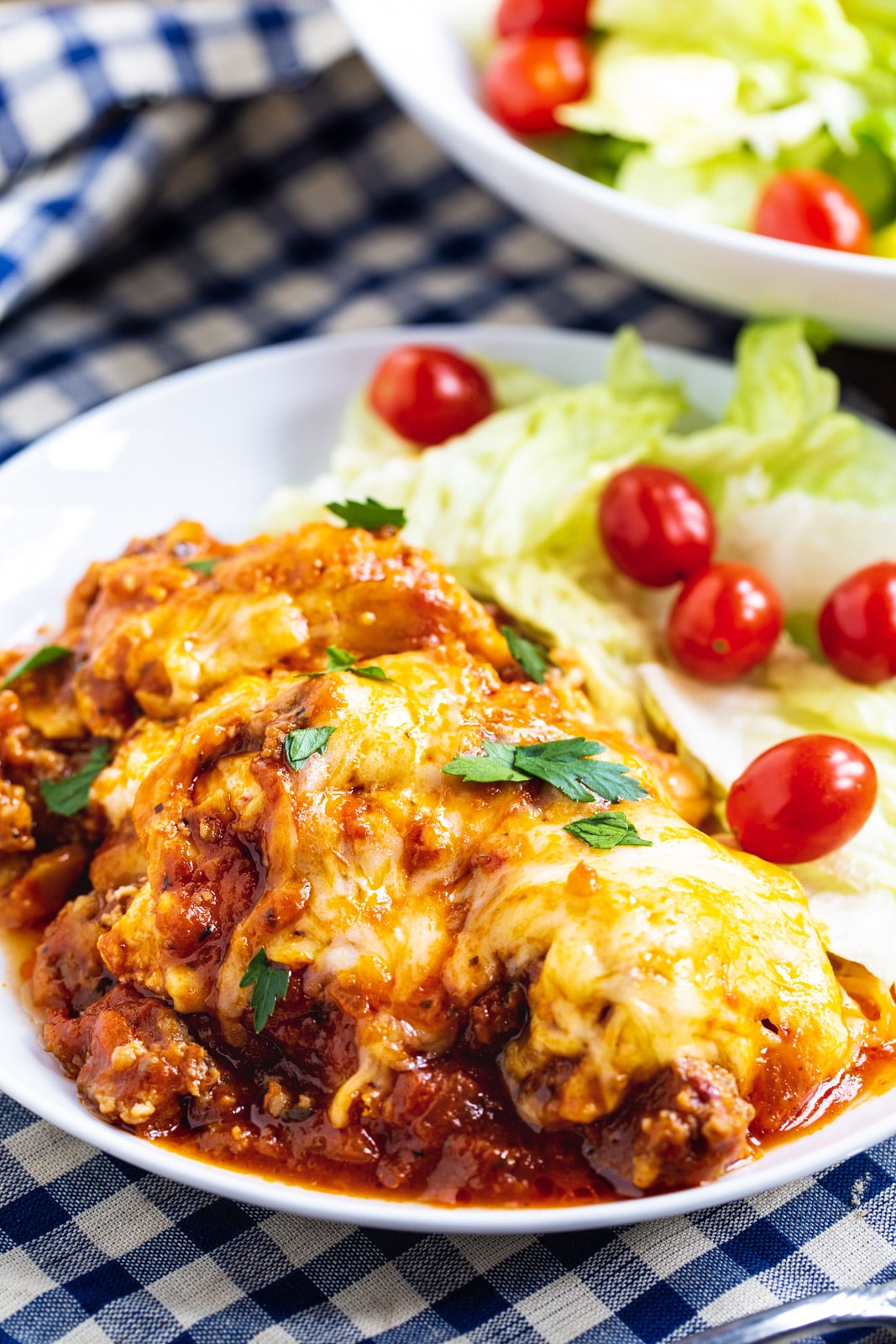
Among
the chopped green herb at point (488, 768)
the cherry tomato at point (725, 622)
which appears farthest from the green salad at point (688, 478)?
the chopped green herb at point (488, 768)

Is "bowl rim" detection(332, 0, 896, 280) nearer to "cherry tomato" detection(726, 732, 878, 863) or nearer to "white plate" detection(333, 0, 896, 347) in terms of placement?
"white plate" detection(333, 0, 896, 347)

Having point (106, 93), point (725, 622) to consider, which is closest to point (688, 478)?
point (725, 622)

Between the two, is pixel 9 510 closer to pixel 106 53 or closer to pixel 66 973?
pixel 66 973

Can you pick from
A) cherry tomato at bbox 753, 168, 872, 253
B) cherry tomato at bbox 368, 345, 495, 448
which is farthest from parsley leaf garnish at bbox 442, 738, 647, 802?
cherry tomato at bbox 753, 168, 872, 253

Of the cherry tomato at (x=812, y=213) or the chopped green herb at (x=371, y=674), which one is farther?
the cherry tomato at (x=812, y=213)

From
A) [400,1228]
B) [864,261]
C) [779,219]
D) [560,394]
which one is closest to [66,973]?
[400,1228]

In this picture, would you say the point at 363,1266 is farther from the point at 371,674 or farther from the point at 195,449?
the point at 195,449

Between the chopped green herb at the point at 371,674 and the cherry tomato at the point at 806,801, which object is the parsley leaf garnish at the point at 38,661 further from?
the cherry tomato at the point at 806,801

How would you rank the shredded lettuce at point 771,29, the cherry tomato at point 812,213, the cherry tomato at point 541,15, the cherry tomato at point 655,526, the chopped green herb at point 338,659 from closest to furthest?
the chopped green herb at point 338,659 < the cherry tomato at point 655,526 < the cherry tomato at point 812,213 < the shredded lettuce at point 771,29 < the cherry tomato at point 541,15
